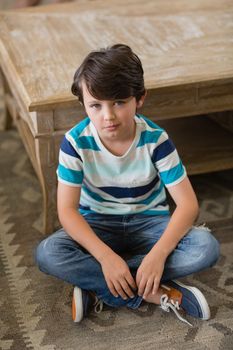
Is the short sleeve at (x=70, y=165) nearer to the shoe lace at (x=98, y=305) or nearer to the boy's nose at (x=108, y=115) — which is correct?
the boy's nose at (x=108, y=115)

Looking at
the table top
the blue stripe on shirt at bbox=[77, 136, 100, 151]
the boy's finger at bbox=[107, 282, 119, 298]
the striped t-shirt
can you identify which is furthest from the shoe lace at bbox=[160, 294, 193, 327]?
the table top

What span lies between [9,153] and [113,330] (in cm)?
107

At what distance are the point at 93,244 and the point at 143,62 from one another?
62cm

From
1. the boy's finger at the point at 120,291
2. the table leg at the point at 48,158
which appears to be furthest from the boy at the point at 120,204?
the table leg at the point at 48,158

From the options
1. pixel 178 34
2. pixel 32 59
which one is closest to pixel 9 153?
pixel 32 59

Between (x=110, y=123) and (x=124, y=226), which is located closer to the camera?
(x=110, y=123)

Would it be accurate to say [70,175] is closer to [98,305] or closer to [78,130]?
[78,130]

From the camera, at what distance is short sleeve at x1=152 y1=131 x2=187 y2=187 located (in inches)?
55.7

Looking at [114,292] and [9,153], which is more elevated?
[114,292]

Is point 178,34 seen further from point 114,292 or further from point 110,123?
point 114,292

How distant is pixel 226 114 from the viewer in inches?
82.5

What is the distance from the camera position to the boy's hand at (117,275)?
4.41 feet

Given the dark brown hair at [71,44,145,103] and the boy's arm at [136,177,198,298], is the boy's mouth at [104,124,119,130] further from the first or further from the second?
the boy's arm at [136,177,198,298]

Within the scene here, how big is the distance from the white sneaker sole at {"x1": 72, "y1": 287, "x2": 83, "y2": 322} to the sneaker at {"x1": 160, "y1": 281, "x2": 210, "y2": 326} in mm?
188
